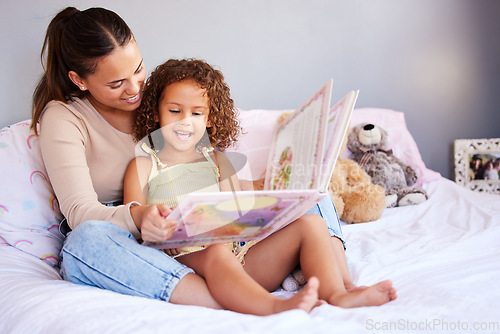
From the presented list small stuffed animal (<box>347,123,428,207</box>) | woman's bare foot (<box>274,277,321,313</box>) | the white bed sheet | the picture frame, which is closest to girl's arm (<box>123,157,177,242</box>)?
the white bed sheet

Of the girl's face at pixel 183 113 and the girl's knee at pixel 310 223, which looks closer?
the girl's knee at pixel 310 223

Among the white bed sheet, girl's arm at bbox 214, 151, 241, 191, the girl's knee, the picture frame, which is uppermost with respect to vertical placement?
girl's arm at bbox 214, 151, 241, 191

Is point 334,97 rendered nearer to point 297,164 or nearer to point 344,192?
point 344,192

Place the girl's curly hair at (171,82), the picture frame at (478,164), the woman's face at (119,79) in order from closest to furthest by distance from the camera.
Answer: the woman's face at (119,79)
the girl's curly hair at (171,82)
the picture frame at (478,164)

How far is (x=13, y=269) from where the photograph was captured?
Result: 2.93 ft

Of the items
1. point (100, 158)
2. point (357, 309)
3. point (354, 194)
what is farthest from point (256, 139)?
point (357, 309)

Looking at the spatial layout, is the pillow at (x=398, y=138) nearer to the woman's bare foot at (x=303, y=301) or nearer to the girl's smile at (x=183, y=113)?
the girl's smile at (x=183, y=113)

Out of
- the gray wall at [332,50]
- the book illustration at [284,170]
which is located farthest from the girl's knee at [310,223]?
the gray wall at [332,50]

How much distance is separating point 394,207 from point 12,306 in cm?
134

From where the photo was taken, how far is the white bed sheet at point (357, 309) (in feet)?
1.89

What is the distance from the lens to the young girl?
2.31 feet

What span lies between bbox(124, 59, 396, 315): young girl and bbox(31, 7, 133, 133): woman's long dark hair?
168 millimetres

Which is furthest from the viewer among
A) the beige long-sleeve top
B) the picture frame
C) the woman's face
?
the picture frame

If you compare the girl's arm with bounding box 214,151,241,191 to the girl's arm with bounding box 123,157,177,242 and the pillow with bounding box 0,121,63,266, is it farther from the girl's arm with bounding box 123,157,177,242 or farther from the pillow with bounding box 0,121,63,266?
the pillow with bounding box 0,121,63,266
